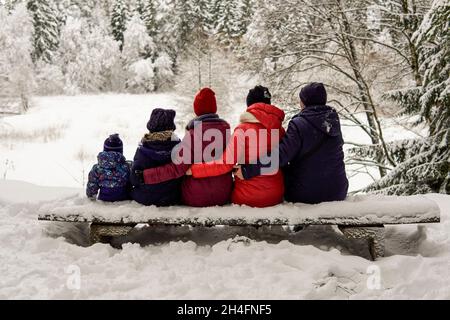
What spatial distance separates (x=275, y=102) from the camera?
1098 cm

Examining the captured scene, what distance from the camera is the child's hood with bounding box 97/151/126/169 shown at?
401 centimetres

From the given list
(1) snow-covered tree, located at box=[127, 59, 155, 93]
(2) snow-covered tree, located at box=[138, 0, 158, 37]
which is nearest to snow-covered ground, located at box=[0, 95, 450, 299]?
(1) snow-covered tree, located at box=[127, 59, 155, 93]

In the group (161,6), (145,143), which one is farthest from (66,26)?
(145,143)

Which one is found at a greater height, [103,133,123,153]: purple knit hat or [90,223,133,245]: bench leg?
[103,133,123,153]: purple knit hat

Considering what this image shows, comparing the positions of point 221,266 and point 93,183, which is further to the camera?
point 93,183

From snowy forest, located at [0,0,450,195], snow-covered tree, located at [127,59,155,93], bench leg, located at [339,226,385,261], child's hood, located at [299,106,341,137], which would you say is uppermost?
snow-covered tree, located at [127,59,155,93]

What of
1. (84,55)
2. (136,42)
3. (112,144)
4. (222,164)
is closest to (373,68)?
(222,164)

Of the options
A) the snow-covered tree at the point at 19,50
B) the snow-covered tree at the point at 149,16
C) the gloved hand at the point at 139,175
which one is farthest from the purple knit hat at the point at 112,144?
the snow-covered tree at the point at 149,16

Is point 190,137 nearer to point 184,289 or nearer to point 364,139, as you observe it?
point 184,289

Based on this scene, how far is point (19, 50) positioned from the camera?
36125 mm

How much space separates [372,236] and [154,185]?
6.47ft

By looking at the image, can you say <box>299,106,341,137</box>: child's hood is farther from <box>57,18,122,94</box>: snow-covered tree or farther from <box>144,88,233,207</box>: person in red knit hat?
<box>57,18,122,94</box>: snow-covered tree

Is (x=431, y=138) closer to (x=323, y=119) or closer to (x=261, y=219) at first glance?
(x=323, y=119)

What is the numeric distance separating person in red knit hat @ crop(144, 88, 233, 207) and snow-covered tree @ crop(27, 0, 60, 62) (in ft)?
135
